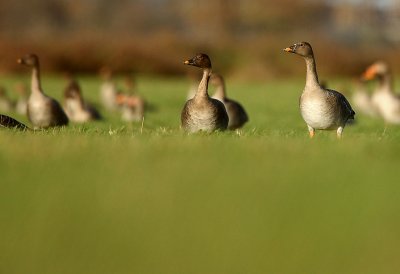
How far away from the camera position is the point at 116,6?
541ft

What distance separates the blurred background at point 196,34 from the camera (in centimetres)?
5966

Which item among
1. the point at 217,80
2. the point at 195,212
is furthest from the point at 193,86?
the point at 195,212

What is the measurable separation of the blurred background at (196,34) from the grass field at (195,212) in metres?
47.6

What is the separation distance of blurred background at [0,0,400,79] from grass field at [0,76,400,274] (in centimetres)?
4758

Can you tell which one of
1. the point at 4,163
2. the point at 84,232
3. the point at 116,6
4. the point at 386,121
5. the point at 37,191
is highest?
the point at 116,6

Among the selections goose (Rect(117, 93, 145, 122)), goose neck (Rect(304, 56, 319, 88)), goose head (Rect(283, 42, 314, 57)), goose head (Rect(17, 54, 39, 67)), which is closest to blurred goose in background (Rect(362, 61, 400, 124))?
goose (Rect(117, 93, 145, 122))

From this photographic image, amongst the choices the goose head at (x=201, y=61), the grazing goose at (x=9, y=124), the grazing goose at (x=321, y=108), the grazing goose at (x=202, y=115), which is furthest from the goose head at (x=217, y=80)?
the grazing goose at (x=9, y=124)

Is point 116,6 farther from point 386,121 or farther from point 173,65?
point 386,121

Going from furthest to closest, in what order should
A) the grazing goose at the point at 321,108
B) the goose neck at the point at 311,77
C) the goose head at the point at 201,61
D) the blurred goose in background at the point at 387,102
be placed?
the blurred goose in background at the point at 387,102 → the goose head at the point at 201,61 → the goose neck at the point at 311,77 → the grazing goose at the point at 321,108

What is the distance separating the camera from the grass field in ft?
19.5

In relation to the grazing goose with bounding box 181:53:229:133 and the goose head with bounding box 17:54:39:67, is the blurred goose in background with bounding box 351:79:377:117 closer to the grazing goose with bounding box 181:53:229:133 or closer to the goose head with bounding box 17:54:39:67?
the goose head with bounding box 17:54:39:67

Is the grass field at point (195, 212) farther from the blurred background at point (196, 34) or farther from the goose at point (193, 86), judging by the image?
the blurred background at point (196, 34)

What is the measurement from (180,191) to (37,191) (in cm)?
131

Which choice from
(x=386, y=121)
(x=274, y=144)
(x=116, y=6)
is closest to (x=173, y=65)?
(x=386, y=121)
